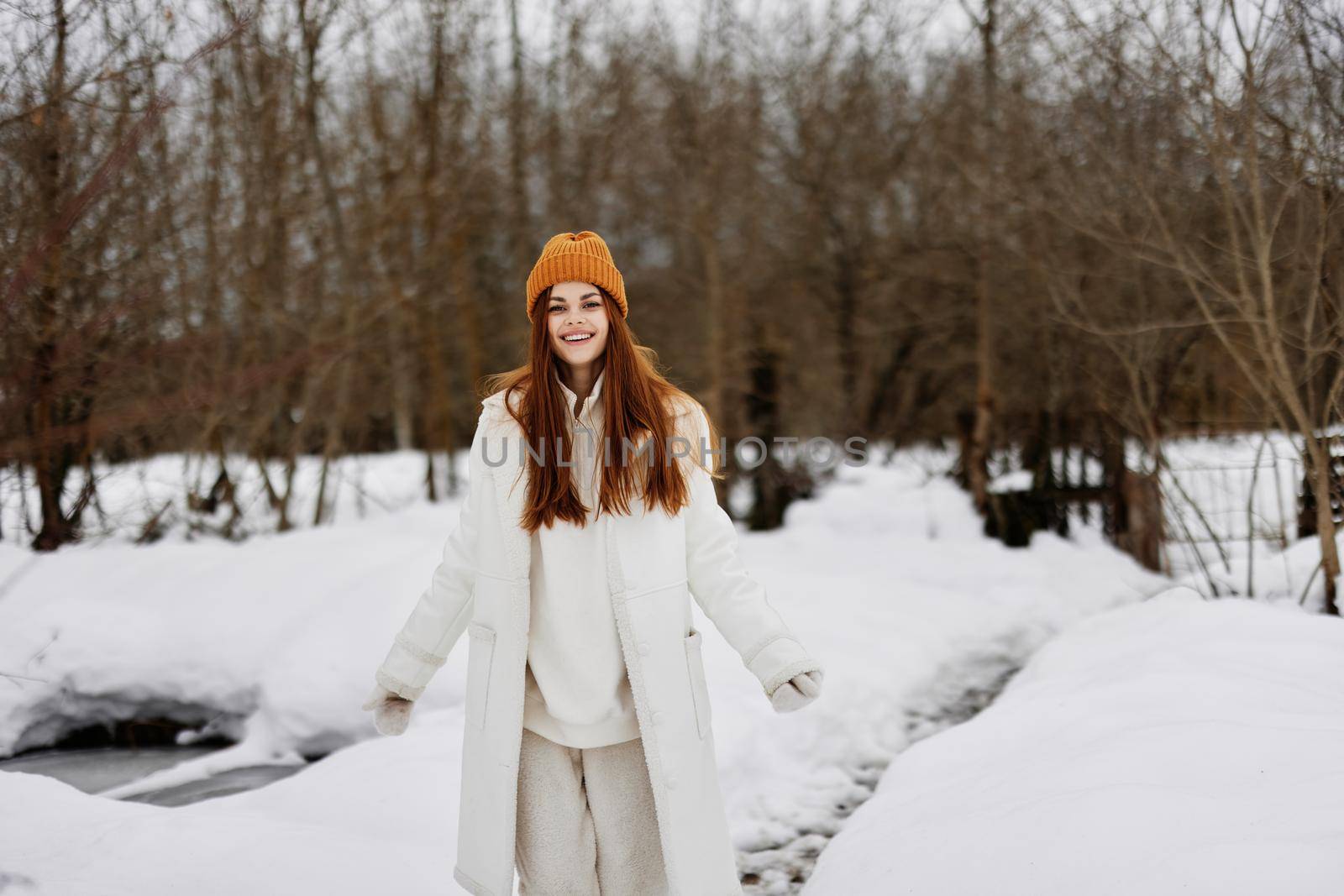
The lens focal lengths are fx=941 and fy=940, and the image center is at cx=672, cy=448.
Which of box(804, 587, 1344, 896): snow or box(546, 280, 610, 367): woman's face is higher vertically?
box(546, 280, 610, 367): woman's face

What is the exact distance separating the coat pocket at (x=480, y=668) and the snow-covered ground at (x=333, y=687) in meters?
0.97

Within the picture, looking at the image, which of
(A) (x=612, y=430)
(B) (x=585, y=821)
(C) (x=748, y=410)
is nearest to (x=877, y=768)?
(B) (x=585, y=821)

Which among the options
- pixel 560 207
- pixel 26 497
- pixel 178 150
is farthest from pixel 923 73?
pixel 26 497

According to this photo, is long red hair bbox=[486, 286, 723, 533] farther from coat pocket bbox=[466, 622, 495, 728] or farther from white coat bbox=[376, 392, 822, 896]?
coat pocket bbox=[466, 622, 495, 728]

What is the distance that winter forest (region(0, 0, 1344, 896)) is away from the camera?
9.32 ft

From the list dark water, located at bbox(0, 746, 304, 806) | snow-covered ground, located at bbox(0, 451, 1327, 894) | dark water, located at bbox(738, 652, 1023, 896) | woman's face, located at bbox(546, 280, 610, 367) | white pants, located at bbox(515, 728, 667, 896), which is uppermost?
woman's face, located at bbox(546, 280, 610, 367)

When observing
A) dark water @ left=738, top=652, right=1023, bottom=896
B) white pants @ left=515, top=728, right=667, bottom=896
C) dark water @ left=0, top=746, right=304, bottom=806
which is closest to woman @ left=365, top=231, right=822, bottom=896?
white pants @ left=515, top=728, right=667, bottom=896

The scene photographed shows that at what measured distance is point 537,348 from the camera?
2.25 meters

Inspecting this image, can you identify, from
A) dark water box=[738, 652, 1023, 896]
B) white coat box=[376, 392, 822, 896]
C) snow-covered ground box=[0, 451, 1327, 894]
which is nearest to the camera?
white coat box=[376, 392, 822, 896]

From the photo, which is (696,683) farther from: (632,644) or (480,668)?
(480,668)

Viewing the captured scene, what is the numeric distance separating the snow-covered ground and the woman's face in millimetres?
1697

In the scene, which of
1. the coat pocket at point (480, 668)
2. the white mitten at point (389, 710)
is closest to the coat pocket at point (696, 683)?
the coat pocket at point (480, 668)

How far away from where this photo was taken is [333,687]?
4.93 m

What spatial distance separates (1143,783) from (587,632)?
1.77 m
